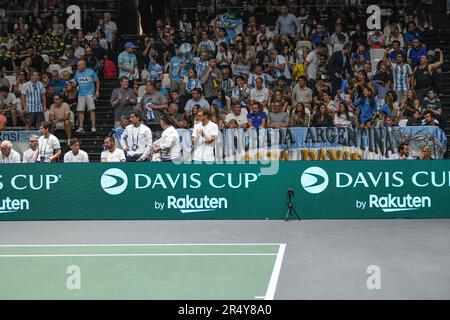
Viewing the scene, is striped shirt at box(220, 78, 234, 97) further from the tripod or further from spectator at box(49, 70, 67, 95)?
the tripod

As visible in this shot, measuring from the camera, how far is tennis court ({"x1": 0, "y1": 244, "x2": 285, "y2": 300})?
11.0 m

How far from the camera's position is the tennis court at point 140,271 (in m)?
11.0

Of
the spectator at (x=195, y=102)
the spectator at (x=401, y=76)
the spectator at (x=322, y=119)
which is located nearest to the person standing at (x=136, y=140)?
the spectator at (x=195, y=102)

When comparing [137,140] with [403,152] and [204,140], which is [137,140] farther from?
[403,152]

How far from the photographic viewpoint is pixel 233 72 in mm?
24422

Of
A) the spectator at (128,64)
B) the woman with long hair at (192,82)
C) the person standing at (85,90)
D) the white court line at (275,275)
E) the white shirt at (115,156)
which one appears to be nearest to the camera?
the white court line at (275,275)

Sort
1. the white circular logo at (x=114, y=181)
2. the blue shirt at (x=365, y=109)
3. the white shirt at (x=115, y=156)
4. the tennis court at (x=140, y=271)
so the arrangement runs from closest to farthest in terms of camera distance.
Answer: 1. the tennis court at (x=140, y=271)
2. the white circular logo at (x=114, y=181)
3. the white shirt at (x=115, y=156)
4. the blue shirt at (x=365, y=109)

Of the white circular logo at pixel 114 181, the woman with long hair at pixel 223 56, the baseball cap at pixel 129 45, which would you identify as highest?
the baseball cap at pixel 129 45

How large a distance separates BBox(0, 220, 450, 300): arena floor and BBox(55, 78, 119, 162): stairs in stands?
216 inches

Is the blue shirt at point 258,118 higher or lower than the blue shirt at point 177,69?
lower

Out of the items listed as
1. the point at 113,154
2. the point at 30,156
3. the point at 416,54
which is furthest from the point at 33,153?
the point at 416,54

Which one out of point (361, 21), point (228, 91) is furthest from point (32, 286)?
point (361, 21)

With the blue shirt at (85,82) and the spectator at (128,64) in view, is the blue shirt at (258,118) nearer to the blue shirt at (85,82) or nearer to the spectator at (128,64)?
the spectator at (128,64)

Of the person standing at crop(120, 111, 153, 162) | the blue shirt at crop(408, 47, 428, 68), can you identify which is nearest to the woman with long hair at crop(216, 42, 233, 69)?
the blue shirt at crop(408, 47, 428, 68)
